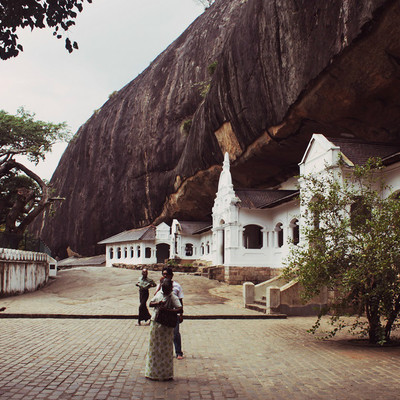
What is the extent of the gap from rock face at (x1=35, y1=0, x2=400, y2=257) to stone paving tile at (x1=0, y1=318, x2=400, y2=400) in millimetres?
11999

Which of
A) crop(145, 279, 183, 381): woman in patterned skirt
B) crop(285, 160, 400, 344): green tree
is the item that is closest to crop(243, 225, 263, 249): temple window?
crop(285, 160, 400, 344): green tree

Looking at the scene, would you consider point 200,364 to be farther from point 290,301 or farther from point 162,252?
point 162,252

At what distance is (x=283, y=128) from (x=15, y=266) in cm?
1511

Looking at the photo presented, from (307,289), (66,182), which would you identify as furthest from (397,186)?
(66,182)

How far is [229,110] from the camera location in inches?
1133

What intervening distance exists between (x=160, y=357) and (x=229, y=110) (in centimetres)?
2371

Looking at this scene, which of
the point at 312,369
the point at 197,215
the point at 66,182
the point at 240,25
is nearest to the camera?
the point at 312,369

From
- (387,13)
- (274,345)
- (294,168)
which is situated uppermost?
(387,13)

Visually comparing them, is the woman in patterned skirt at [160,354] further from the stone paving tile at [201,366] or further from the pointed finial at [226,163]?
the pointed finial at [226,163]

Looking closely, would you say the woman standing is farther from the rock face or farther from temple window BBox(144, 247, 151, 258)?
temple window BBox(144, 247, 151, 258)

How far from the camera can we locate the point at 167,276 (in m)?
7.84

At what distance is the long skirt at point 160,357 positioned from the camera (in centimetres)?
653

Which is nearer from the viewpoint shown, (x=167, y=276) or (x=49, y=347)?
(x=167, y=276)

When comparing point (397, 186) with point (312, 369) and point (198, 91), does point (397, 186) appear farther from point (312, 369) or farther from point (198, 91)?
point (198, 91)
